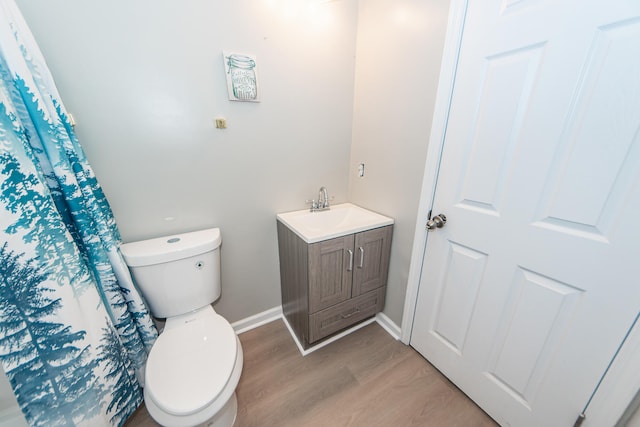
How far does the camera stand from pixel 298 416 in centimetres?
112

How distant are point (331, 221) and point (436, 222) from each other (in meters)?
0.70

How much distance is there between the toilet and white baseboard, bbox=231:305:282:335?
1.50 ft

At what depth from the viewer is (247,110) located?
4.20 feet

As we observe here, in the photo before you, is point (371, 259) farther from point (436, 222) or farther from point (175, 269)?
point (175, 269)

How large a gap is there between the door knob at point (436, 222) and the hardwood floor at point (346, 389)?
885 mm

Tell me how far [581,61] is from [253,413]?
76.3 inches

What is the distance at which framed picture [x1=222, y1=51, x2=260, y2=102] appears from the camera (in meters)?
1.18

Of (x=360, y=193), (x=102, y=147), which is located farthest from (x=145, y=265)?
(x=360, y=193)

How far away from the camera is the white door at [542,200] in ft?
2.16

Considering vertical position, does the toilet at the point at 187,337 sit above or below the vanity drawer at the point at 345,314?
above

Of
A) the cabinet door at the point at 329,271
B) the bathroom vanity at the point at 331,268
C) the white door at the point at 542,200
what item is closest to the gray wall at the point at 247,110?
the bathroom vanity at the point at 331,268

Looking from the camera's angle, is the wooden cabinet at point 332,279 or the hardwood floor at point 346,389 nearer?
the hardwood floor at point 346,389

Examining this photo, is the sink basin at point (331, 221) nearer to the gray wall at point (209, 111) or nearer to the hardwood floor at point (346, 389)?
the gray wall at point (209, 111)

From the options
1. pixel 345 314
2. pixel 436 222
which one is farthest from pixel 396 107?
pixel 345 314
